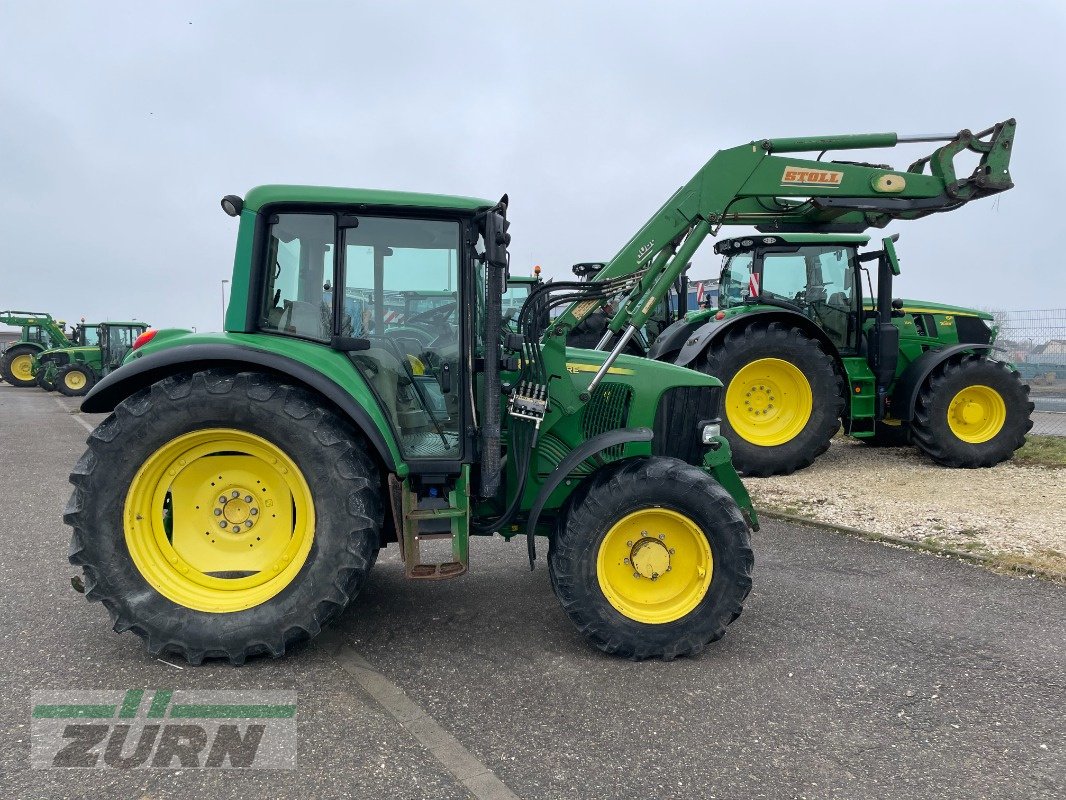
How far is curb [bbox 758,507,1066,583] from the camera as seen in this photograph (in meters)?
4.39

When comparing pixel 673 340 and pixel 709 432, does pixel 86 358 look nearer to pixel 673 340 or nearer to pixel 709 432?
pixel 673 340

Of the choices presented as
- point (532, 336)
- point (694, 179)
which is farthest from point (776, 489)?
point (532, 336)

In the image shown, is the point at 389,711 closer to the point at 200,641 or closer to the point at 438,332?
the point at 200,641

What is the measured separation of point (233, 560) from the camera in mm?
3318

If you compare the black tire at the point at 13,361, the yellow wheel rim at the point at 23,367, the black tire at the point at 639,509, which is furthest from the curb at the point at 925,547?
the yellow wheel rim at the point at 23,367

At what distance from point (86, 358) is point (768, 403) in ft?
70.7

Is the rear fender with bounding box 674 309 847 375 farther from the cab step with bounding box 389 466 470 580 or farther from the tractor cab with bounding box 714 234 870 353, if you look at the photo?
the cab step with bounding box 389 466 470 580

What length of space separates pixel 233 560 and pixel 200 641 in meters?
0.36

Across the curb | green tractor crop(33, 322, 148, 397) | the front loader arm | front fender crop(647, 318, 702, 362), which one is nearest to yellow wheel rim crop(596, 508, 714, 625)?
the curb

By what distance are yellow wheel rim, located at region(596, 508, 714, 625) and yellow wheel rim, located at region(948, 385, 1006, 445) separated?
18.6 feet

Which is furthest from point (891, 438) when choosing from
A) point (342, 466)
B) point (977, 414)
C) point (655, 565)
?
point (342, 466)

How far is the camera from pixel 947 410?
7.62m

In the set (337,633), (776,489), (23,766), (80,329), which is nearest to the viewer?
(23,766)

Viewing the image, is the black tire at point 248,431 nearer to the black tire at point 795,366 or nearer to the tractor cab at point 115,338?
the black tire at point 795,366
